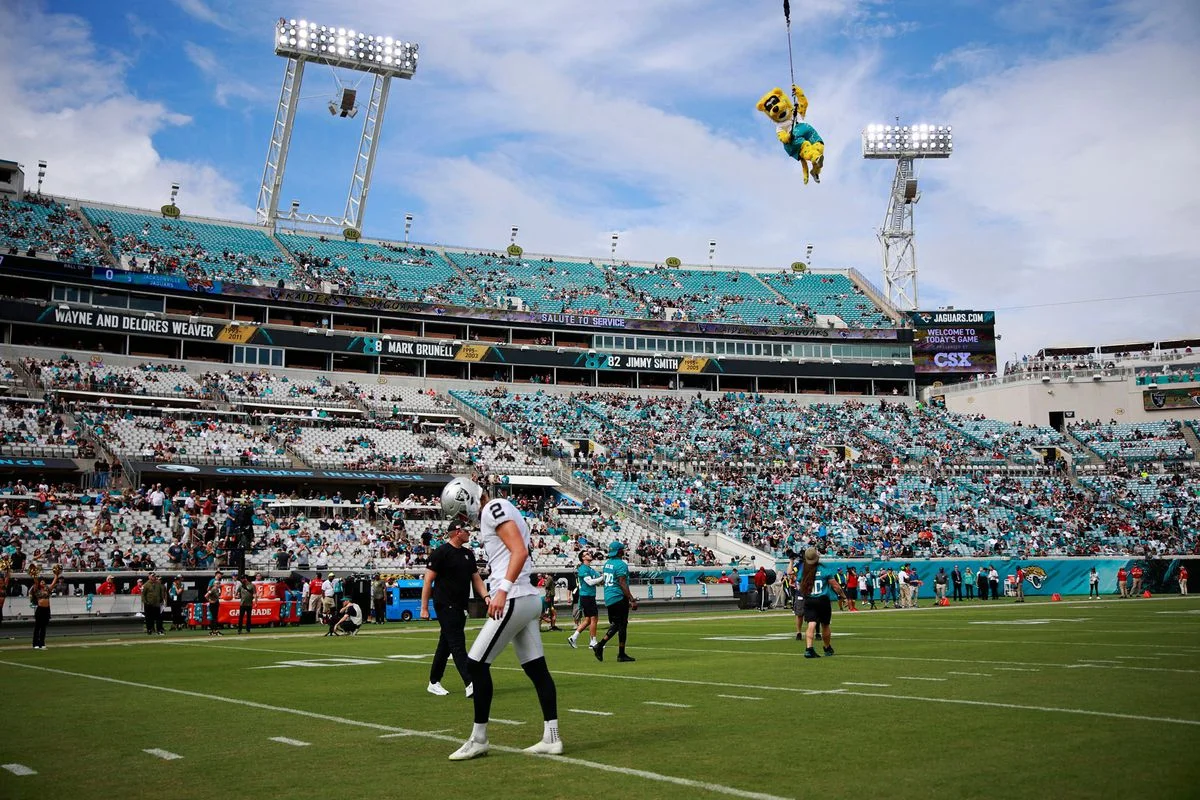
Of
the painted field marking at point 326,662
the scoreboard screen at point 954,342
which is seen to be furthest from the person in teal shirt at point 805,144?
the scoreboard screen at point 954,342

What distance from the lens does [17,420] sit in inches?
1751

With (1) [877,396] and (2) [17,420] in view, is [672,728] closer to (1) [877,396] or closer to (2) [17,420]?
(2) [17,420]

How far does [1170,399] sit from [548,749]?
76138 mm

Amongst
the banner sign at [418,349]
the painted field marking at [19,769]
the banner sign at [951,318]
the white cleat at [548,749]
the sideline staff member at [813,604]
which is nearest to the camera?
the painted field marking at [19,769]

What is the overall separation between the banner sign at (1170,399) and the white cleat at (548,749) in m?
75.6

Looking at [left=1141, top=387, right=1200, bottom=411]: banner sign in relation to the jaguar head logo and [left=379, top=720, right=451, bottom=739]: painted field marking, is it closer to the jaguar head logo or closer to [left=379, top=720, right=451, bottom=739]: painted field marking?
the jaguar head logo

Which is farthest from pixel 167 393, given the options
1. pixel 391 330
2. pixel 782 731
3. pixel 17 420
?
pixel 782 731

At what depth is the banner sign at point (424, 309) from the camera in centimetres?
5744

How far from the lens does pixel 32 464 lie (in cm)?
4144

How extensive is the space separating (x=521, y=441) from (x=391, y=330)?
53.3 ft

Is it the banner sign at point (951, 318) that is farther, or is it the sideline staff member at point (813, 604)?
the banner sign at point (951, 318)

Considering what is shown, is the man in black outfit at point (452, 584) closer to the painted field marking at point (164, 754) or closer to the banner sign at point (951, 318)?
the painted field marking at point (164, 754)

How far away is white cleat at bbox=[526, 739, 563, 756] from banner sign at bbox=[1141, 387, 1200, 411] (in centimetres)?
7563

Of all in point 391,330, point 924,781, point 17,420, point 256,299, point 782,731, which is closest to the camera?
point 924,781
